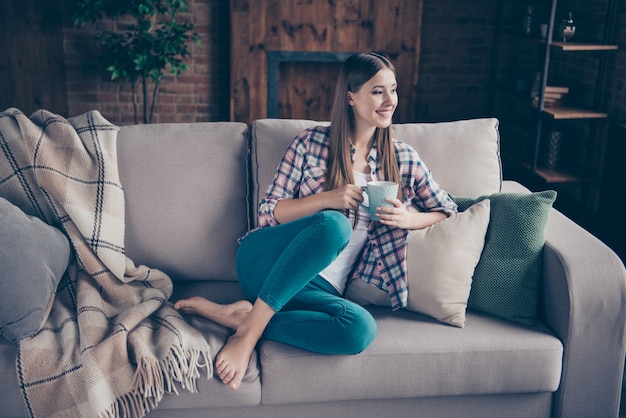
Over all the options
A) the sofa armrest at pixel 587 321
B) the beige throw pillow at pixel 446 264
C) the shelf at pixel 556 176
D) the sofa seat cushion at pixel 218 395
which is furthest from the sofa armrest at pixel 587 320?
the shelf at pixel 556 176

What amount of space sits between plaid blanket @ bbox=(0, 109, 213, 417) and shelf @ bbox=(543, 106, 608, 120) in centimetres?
258

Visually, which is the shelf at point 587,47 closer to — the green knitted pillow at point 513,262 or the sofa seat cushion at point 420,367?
the green knitted pillow at point 513,262

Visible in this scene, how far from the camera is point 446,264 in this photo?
2.09 meters

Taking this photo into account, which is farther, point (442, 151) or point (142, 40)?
point (142, 40)

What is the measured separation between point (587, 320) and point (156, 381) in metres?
1.18

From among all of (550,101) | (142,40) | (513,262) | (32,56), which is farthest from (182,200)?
(550,101)

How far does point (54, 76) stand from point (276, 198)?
3.01 m

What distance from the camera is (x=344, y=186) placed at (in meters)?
2.08

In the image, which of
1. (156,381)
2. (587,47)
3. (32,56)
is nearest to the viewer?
(156,381)

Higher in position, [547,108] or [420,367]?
[547,108]

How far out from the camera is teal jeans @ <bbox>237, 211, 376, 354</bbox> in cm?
191

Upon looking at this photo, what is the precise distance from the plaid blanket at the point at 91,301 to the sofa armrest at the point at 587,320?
992mm

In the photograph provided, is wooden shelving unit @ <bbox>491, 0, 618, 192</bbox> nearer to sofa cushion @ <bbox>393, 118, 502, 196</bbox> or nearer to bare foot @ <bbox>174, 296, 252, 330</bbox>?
sofa cushion @ <bbox>393, 118, 502, 196</bbox>

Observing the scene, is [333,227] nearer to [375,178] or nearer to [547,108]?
[375,178]
